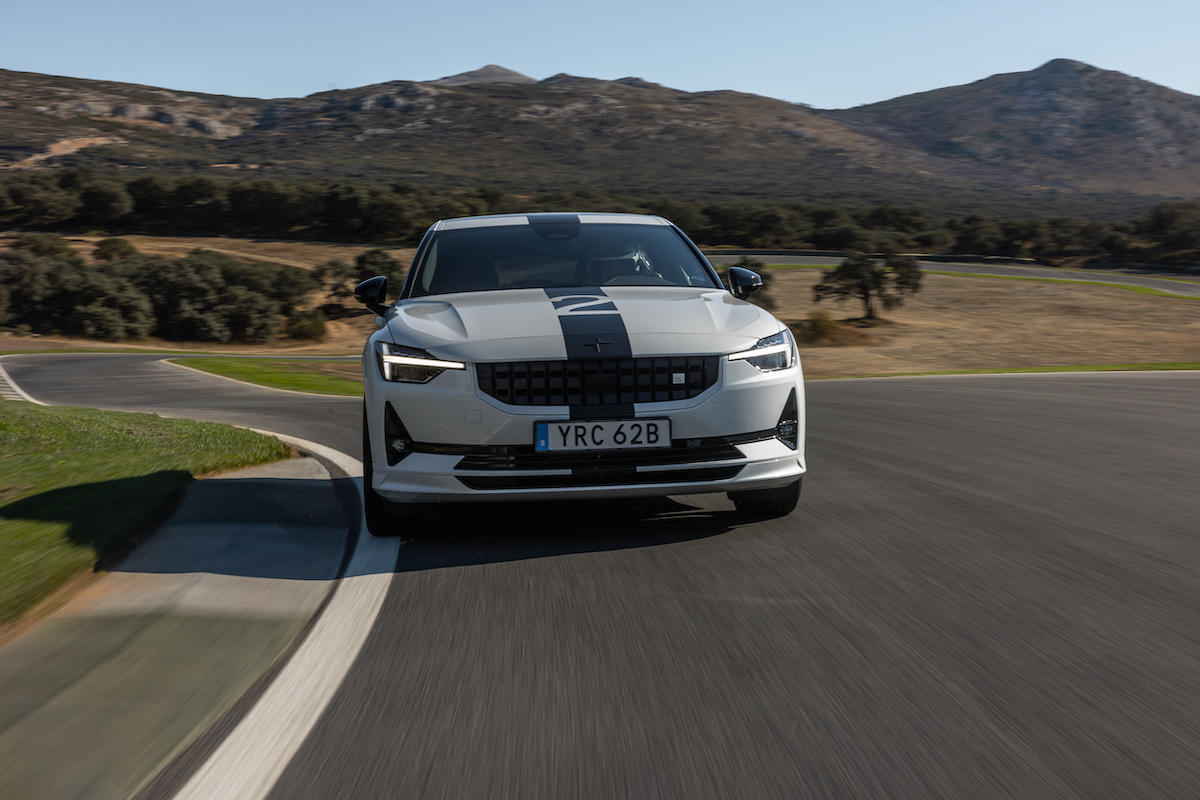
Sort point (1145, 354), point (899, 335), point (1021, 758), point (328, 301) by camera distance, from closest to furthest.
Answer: point (1021, 758)
point (1145, 354)
point (899, 335)
point (328, 301)

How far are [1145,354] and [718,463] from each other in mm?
21862

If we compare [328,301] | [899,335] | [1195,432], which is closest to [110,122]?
[328,301]

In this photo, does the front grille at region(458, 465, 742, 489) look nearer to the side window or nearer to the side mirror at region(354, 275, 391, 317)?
the side window

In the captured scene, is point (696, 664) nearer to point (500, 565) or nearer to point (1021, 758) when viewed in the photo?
point (1021, 758)

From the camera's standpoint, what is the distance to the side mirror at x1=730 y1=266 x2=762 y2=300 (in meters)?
6.00

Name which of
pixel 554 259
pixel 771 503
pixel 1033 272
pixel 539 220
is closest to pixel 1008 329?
pixel 1033 272

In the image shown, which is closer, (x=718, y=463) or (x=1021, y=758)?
(x=1021, y=758)

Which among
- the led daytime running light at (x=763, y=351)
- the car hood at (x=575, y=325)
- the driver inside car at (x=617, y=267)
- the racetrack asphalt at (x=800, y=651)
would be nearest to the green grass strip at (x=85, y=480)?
the racetrack asphalt at (x=800, y=651)

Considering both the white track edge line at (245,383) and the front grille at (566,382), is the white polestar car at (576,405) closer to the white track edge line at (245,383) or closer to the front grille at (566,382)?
the front grille at (566,382)

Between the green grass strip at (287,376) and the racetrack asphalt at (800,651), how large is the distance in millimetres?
11416

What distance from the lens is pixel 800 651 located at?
128 inches

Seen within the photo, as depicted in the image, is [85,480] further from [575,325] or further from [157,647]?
[575,325]

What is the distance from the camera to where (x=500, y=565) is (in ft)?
14.5

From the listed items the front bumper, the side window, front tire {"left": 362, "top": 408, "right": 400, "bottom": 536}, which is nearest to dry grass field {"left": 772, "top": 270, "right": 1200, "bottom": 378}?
the side window
